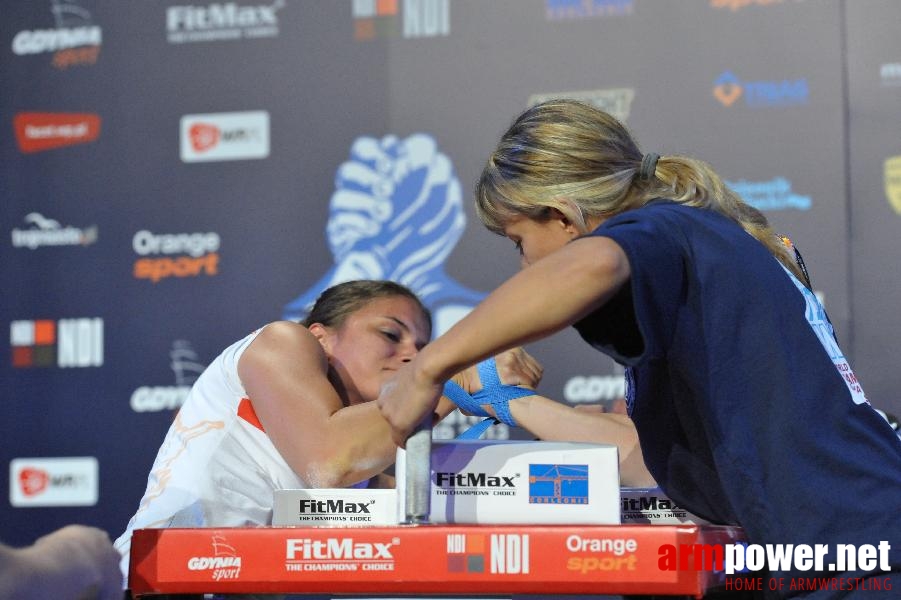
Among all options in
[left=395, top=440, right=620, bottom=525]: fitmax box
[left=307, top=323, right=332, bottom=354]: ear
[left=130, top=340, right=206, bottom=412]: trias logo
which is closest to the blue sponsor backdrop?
[left=130, top=340, right=206, bottom=412]: trias logo

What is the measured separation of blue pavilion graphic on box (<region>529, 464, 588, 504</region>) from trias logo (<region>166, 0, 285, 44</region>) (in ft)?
10.4

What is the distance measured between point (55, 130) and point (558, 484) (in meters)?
→ 3.54

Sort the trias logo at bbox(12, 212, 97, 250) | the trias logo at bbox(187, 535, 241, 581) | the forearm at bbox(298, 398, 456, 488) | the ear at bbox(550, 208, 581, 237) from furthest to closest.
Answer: the trias logo at bbox(12, 212, 97, 250) → the forearm at bbox(298, 398, 456, 488) → the ear at bbox(550, 208, 581, 237) → the trias logo at bbox(187, 535, 241, 581)

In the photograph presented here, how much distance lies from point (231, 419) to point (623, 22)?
242 centimetres

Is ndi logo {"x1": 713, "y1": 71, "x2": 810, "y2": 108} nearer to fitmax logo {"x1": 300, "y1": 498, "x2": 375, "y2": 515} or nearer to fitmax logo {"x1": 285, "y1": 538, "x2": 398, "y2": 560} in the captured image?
fitmax logo {"x1": 300, "y1": 498, "x2": 375, "y2": 515}

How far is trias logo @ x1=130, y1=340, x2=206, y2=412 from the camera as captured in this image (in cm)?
408

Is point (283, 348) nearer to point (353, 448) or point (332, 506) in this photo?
point (353, 448)

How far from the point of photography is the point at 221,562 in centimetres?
130

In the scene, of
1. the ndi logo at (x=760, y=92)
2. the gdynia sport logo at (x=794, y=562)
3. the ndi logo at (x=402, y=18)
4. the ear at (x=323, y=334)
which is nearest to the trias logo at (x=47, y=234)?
the ndi logo at (x=402, y=18)

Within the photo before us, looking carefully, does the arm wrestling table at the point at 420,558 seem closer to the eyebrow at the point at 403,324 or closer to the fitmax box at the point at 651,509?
the fitmax box at the point at 651,509

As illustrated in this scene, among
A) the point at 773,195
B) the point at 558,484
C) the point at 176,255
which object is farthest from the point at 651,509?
the point at 176,255

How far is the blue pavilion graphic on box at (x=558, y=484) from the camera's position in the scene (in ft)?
4.47

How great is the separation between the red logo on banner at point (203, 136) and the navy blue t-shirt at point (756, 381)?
3123 millimetres

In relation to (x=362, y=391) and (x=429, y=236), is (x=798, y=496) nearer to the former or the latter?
(x=362, y=391)
